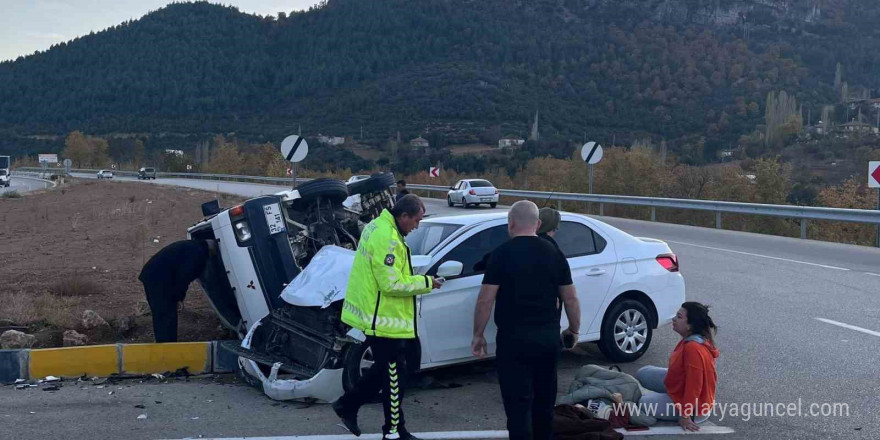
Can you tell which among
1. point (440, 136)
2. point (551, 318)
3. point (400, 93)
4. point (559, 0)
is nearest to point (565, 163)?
point (440, 136)

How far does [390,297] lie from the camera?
5719mm

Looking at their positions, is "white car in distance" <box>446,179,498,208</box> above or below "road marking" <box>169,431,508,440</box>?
above

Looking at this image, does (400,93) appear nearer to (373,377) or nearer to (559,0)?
(559,0)

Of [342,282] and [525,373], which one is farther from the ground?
[342,282]

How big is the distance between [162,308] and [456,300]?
10.7ft

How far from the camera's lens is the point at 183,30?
135 m

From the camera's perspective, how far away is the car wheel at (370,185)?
9.27m

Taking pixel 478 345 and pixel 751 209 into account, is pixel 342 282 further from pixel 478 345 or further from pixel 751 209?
pixel 751 209

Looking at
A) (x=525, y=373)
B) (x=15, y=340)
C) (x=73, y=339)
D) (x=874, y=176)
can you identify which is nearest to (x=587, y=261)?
(x=525, y=373)

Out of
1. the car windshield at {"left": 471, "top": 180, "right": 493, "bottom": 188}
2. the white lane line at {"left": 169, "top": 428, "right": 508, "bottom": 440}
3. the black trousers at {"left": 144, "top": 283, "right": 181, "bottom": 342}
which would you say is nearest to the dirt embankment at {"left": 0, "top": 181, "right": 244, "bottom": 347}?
the black trousers at {"left": 144, "top": 283, "right": 181, "bottom": 342}

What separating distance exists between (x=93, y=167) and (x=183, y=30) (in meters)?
37.1

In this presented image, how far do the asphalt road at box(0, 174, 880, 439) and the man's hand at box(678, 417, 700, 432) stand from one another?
13.1 inches

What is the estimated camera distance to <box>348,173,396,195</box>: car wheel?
927 cm

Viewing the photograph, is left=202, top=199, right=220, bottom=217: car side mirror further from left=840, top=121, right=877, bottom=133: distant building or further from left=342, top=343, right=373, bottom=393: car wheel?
left=840, top=121, right=877, bottom=133: distant building
